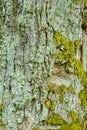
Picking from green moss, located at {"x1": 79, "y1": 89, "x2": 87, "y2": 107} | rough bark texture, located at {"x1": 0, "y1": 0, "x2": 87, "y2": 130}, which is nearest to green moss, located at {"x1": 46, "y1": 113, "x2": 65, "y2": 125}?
Result: rough bark texture, located at {"x1": 0, "y1": 0, "x2": 87, "y2": 130}

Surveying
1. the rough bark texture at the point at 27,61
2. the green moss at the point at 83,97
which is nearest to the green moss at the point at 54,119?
the rough bark texture at the point at 27,61

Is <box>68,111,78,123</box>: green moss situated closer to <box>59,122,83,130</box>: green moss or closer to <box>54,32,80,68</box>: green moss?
<box>59,122,83,130</box>: green moss

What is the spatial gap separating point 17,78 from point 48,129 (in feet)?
0.92

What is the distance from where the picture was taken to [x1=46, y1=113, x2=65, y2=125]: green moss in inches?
57.3

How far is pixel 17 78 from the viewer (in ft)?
4.74

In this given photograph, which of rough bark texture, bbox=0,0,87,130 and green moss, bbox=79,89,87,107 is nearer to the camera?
rough bark texture, bbox=0,0,87,130

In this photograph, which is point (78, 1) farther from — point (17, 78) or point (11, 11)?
point (17, 78)

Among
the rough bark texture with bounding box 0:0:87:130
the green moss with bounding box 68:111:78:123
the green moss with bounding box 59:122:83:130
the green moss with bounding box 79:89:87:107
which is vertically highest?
Result: the rough bark texture with bounding box 0:0:87:130

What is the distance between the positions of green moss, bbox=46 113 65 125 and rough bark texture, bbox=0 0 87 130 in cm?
2

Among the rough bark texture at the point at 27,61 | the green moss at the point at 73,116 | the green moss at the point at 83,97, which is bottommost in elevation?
the green moss at the point at 73,116

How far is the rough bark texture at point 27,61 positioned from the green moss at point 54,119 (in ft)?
0.06

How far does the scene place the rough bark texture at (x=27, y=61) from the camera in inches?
56.8

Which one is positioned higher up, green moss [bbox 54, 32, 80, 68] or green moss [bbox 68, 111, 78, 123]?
green moss [bbox 54, 32, 80, 68]

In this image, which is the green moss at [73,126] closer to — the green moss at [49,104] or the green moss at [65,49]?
the green moss at [49,104]
